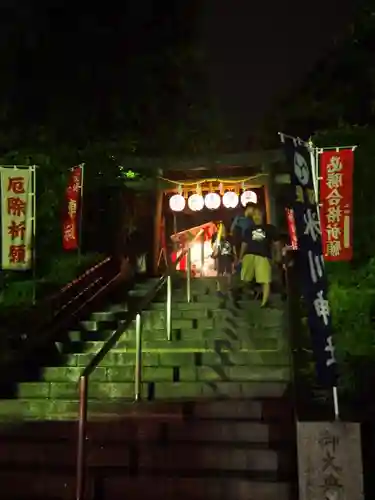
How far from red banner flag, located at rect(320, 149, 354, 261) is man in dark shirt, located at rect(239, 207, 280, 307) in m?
1.58

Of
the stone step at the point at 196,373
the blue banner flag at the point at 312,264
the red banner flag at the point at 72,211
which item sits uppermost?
the red banner flag at the point at 72,211

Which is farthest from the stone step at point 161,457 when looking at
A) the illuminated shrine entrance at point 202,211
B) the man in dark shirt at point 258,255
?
the illuminated shrine entrance at point 202,211

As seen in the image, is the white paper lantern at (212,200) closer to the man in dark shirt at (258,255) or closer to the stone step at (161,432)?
the man in dark shirt at (258,255)

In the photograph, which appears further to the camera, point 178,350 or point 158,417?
point 178,350

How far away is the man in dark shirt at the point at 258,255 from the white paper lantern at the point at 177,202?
18.8ft

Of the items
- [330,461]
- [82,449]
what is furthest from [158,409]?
[330,461]

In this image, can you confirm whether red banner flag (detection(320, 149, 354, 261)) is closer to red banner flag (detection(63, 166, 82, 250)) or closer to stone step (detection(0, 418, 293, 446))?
red banner flag (detection(63, 166, 82, 250))

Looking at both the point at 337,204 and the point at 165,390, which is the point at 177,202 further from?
the point at 165,390

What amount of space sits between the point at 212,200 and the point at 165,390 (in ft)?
30.6

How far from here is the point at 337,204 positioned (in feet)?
40.8

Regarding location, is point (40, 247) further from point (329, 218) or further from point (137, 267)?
point (329, 218)

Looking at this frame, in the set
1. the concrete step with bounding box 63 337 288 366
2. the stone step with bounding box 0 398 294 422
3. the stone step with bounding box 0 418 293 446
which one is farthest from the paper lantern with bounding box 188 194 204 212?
the stone step with bounding box 0 418 293 446

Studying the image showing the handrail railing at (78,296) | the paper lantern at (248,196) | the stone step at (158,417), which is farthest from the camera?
the paper lantern at (248,196)

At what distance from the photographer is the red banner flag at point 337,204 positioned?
1227 centimetres
